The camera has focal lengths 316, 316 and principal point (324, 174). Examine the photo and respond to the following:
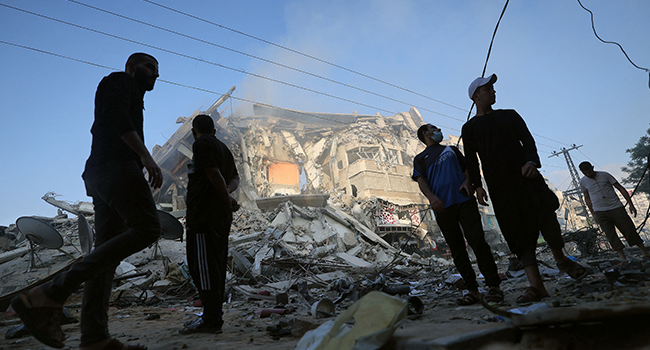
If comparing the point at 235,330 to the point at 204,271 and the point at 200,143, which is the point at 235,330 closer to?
the point at 204,271

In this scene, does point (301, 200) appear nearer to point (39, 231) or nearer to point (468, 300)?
point (39, 231)

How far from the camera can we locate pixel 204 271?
7.14 feet

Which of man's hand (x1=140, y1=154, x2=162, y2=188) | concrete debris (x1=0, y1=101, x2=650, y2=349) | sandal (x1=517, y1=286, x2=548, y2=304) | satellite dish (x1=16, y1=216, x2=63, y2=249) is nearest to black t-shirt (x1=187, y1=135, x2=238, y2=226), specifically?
man's hand (x1=140, y1=154, x2=162, y2=188)

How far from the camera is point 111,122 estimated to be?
5.64ft

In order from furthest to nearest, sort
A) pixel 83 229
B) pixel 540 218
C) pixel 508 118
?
1. pixel 83 229
2. pixel 508 118
3. pixel 540 218

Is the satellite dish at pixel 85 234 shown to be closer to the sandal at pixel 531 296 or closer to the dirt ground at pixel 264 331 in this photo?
the dirt ground at pixel 264 331

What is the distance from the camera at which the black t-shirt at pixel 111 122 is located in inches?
67.6

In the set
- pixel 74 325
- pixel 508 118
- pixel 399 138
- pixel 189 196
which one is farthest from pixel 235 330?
pixel 399 138

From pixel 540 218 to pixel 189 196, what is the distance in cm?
256

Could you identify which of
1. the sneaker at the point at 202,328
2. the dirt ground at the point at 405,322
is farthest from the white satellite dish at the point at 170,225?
the sneaker at the point at 202,328

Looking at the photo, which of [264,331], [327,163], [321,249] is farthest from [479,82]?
[327,163]

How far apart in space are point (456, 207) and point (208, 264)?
2.01 metres

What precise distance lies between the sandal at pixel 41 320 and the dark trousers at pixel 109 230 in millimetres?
120

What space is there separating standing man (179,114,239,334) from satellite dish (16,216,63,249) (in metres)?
6.15
